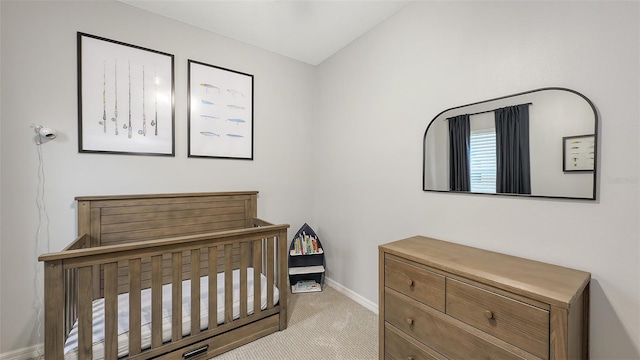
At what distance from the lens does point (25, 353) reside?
5.41ft

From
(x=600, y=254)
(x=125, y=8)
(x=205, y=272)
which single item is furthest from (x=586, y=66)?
(x=125, y=8)

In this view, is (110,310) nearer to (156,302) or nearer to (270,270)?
(156,302)

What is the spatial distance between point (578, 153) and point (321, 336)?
195 centimetres

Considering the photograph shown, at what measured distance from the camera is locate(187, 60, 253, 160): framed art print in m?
2.24

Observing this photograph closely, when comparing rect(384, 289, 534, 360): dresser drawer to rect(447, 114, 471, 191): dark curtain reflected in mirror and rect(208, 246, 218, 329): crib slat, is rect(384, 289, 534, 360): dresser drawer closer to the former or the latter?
rect(447, 114, 471, 191): dark curtain reflected in mirror

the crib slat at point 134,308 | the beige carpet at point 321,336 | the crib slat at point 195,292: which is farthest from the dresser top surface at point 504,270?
the crib slat at point 134,308

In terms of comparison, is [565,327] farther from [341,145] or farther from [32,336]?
[32,336]

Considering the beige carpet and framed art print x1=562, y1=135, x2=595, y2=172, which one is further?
the beige carpet

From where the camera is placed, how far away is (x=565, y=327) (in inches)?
34.1

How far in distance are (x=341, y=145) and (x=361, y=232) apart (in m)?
0.93

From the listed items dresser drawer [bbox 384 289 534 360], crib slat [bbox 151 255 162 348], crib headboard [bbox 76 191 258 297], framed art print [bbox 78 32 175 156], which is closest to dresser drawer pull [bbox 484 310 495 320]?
dresser drawer [bbox 384 289 534 360]

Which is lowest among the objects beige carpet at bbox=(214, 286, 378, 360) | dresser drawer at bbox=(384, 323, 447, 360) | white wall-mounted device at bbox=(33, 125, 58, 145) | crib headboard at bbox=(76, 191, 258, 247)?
beige carpet at bbox=(214, 286, 378, 360)

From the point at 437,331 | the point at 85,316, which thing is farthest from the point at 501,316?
the point at 85,316

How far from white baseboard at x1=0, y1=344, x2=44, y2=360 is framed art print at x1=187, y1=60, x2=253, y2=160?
171 centimetres
